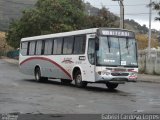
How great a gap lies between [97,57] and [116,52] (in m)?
0.96

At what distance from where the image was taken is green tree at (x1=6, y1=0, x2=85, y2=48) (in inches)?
2306

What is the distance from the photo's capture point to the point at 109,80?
21.9m

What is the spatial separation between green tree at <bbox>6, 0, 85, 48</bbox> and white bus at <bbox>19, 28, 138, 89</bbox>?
31.3m

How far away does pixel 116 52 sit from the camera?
73.3ft

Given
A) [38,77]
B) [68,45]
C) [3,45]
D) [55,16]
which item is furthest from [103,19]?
[3,45]

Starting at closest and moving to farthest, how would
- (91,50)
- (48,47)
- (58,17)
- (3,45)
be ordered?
(91,50) → (48,47) → (58,17) → (3,45)

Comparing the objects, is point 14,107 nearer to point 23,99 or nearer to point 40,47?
point 23,99

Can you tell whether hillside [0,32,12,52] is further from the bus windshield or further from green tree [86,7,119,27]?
the bus windshield

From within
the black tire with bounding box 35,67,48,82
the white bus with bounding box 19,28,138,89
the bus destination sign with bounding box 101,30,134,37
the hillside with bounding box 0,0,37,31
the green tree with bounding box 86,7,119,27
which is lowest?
the black tire with bounding box 35,67,48,82

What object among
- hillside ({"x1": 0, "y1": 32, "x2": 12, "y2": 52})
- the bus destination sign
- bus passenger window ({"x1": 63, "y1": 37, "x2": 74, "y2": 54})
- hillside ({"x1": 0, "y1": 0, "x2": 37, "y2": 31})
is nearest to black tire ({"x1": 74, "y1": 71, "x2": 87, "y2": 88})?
bus passenger window ({"x1": 63, "y1": 37, "x2": 74, "y2": 54})

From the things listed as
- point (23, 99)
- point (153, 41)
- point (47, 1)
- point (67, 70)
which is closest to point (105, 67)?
point (67, 70)

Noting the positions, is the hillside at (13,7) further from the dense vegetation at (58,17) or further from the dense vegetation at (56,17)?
the dense vegetation at (56,17)

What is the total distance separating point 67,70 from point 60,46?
1.82 metres

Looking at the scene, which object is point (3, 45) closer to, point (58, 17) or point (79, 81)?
point (58, 17)
